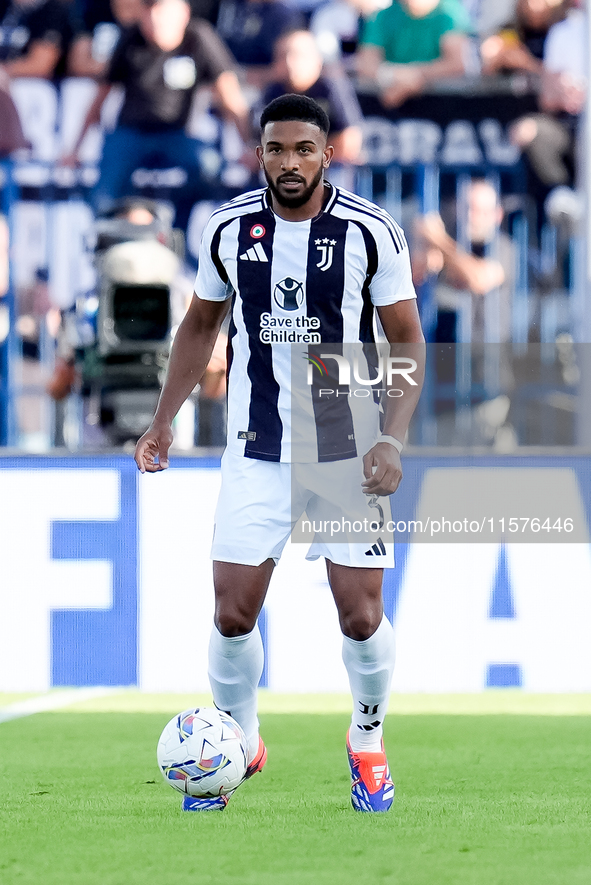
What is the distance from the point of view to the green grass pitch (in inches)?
119

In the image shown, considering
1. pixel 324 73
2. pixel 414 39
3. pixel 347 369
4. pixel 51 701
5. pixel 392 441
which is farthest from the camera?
pixel 414 39

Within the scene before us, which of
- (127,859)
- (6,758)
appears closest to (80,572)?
(6,758)

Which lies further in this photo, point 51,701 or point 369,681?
point 51,701

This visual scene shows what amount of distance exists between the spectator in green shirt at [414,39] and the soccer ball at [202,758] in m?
5.16

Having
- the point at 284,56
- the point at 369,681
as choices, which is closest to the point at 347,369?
the point at 369,681

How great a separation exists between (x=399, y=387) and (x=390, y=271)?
0.34m

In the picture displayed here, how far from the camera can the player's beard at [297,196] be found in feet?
12.2

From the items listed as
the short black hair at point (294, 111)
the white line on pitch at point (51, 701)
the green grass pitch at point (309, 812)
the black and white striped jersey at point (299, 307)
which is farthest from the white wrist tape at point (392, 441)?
the white line on pitch at point (51, 701)

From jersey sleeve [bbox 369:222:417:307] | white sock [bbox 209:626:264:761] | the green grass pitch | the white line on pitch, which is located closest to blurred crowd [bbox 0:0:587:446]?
the white line on pitch

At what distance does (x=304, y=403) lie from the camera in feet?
12.7

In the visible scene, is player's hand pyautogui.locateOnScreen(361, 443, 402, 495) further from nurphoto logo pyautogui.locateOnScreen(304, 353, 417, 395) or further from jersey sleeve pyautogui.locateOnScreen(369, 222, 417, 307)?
jersey sleeve pyautogui.locateOnScreen(369, 222, 417, 307)

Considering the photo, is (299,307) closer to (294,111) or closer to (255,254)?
(255,254)

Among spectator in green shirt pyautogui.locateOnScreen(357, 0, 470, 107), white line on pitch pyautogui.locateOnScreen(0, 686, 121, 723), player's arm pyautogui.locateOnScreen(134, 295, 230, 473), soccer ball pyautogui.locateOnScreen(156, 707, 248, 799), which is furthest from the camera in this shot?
spectator in green shirt pyautogui.locateOnScreen(357, 0, 470, 107)

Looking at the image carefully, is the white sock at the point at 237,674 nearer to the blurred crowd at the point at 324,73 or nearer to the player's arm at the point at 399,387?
the player's arm at the point at 399,387
